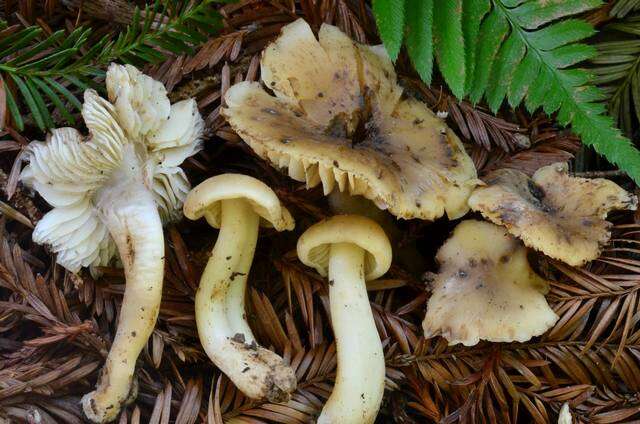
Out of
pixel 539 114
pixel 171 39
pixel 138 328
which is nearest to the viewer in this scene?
pixel 138 328

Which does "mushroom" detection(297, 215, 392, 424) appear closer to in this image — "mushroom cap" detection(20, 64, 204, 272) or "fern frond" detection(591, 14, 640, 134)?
"mushroom cap" detection(20, 64, 204, 272)

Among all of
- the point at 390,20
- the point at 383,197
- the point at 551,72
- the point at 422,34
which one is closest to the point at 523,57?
the point at 551,72

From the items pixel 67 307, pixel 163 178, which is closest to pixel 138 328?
pixel 67 307

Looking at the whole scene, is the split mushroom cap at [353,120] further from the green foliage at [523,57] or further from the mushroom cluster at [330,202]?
the green foliage at [523,57]

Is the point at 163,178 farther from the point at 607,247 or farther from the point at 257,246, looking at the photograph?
the point at 607,247

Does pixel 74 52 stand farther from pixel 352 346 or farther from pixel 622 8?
pixel 622 8

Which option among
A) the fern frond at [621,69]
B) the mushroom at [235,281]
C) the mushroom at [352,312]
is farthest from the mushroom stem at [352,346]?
the fern frond at [621,69]
